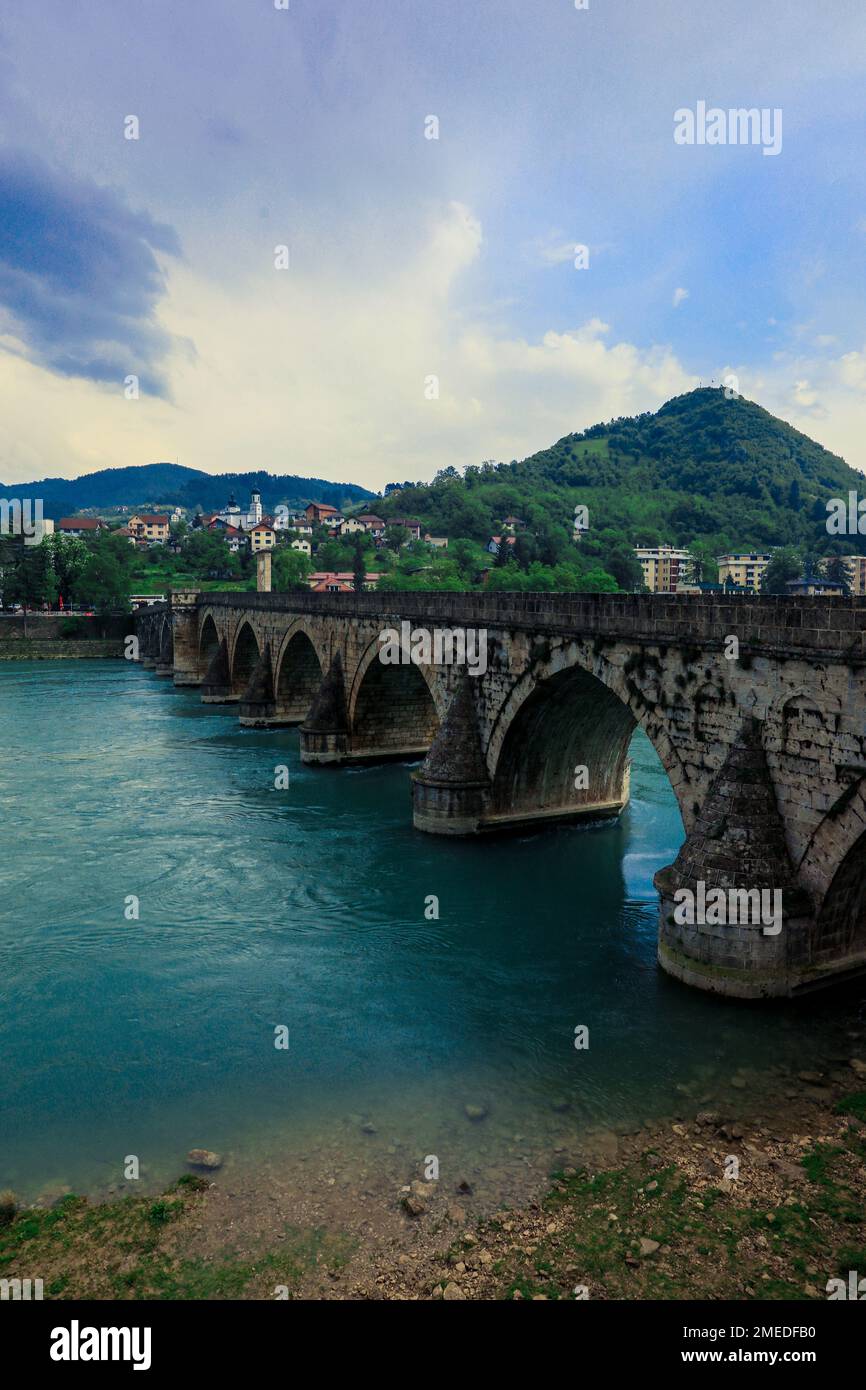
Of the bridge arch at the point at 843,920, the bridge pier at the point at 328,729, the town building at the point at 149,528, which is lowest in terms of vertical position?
the bridge arch at the point at 843,920

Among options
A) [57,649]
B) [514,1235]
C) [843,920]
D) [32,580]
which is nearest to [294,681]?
[843,920]

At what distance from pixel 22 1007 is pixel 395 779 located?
1543 cm

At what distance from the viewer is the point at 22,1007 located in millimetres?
12602

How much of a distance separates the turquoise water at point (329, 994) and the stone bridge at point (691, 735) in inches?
32.8

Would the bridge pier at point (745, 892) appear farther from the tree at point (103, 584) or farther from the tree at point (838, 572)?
the tree at point (838, 572)

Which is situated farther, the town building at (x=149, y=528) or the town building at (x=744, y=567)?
the town building at (x=149, y=528)

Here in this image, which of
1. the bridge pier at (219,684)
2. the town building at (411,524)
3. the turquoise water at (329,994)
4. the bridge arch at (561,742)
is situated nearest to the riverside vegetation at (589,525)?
the town building at (411,524)

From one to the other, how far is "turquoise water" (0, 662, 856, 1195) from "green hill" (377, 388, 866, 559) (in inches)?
3732

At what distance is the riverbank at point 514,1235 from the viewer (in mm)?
6977

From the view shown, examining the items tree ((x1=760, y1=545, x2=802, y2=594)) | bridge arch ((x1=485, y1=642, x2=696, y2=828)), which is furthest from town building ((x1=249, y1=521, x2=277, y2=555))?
bridge arch ((x1=485, y1=642, x2=696, y2=828))

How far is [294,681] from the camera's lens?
37.3 meters

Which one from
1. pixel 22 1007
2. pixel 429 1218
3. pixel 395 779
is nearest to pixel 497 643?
pixel 395 779

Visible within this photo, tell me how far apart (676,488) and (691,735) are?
471ft

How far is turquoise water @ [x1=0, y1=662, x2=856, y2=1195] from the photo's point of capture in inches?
381
